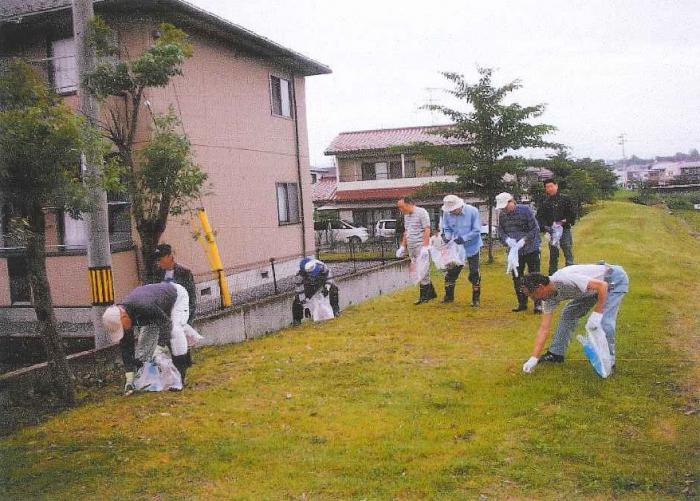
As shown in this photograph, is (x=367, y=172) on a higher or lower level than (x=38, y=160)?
higher

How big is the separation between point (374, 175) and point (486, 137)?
1910 centimetres

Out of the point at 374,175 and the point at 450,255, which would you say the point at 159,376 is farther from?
the point at 374,175

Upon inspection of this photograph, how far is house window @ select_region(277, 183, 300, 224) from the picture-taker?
17.9 m

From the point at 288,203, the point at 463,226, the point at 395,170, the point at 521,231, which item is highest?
the point at 395,170

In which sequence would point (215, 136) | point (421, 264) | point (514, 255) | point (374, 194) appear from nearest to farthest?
point (514, 255) → point (421, 264) → point (215, 136) → point (374, 194)

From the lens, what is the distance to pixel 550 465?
4.65 meters

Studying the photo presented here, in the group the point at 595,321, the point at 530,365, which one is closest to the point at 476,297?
the point at 530,365

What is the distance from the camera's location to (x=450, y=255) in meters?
10.7

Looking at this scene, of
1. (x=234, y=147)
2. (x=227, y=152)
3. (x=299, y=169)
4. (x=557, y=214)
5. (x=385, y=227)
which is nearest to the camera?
(x=557, y=214)

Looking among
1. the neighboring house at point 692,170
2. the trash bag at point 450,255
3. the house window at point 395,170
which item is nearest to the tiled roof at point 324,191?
the house window at point 395,170

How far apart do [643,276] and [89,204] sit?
11.9 meters

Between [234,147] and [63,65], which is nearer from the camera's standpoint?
[63,65]

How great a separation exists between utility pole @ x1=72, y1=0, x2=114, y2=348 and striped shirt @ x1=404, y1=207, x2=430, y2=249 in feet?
17.2

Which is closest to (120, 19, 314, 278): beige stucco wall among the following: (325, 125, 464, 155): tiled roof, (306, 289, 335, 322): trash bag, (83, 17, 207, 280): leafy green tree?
(83, 17, 207, 280): leafy green tree
